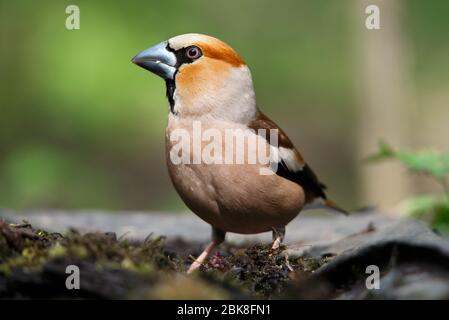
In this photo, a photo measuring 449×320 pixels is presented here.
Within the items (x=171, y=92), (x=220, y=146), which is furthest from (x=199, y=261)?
(x=171, y=92)

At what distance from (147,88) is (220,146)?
324 inches

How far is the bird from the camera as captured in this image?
4102mm

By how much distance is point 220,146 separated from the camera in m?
4.10

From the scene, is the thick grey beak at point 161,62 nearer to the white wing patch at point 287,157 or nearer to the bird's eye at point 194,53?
the bird's eye at point 194,53

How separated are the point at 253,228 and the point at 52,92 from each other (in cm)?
785

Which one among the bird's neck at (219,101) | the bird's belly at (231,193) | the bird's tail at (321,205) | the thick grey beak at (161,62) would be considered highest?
the thick grey beak at (161,62)

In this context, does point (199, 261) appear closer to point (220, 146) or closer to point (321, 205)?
point (220, 146)

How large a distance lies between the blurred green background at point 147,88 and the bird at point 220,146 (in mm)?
6992

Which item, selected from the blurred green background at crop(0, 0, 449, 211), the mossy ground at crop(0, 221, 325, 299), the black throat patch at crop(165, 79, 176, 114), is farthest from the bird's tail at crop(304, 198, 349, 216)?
the blurred green background at crop(0, 0, 449, 211)

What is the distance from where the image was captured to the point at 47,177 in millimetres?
11391

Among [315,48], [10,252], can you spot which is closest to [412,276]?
[10,252]

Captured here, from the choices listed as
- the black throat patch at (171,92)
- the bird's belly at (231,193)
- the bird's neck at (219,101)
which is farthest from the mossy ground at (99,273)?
the black throat patch at (171,92)

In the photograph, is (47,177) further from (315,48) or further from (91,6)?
(315,48)

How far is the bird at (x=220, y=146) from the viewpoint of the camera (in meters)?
4.10
